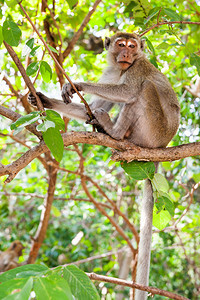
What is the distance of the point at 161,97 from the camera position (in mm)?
3336

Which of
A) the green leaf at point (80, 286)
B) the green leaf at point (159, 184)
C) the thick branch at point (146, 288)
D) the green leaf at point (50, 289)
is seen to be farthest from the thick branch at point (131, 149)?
the green leaf at point (50, 289)

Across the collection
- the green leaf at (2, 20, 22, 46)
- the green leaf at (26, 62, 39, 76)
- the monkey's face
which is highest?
the monkey's face

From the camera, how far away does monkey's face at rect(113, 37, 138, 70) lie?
3.46 metres

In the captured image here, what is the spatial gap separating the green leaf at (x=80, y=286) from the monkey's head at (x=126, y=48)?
8.70 ft

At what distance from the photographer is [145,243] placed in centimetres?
281

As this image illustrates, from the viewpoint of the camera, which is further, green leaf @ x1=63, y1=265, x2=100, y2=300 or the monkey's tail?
the monkey's tail

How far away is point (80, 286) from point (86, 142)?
1467mm

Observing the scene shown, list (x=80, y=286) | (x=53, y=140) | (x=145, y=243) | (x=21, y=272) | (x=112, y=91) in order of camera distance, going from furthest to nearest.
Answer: (x=112, y=91) < (x=145, y=243) < (x=53, y=140) < (x=80, y=286) < (x=21, y=272)

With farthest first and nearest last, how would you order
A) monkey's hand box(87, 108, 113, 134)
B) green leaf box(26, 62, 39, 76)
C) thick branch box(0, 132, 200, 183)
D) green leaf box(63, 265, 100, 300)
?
monkey's hand box(87, 108, 113, 134) → thick branch box(0, 132, 200, 183) → green leaf box(26, 62, 39, 76) → green leaf box(63, 265, 100, 300)

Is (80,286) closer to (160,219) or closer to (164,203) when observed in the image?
(164,203)

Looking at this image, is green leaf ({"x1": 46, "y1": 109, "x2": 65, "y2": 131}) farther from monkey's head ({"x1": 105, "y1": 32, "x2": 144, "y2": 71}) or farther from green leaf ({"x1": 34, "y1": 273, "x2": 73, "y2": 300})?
monkey's head ({"x1": 105, "y1": 32, "x2": 144, "y2": 71})

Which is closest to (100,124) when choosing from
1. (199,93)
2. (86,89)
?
(86,89)

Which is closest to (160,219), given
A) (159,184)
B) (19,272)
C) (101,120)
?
(159,184)

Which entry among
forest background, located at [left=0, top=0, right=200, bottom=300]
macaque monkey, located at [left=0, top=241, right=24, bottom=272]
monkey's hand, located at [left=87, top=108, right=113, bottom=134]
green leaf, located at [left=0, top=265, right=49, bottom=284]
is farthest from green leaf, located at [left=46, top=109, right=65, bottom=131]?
macaque monkey, located at [left=0, top=241, right=24, bottom=272]
